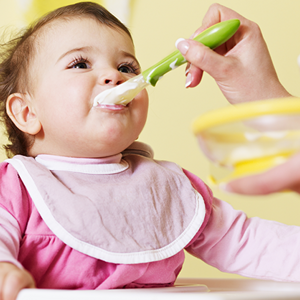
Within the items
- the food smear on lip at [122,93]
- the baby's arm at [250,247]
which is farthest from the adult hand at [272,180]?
the baby's arm at [250,247]

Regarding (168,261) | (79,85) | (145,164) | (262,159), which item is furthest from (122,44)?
(262,159)

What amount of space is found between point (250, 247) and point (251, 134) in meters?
0.55

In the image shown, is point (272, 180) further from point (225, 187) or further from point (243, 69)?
point (243, 69)

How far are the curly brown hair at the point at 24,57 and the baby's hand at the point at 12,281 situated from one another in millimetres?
386

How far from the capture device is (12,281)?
0.48 metres

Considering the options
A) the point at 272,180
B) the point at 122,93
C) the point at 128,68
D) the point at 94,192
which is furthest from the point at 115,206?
the point at 272,180

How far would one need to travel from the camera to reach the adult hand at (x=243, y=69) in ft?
2.59

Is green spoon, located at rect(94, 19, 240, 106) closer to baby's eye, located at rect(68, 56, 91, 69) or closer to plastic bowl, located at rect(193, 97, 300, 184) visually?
baby's eye, located at rect(68, 56, 91, 69)

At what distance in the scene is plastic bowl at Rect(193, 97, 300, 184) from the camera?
0.33 metres

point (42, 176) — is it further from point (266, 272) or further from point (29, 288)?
point (266, 272)

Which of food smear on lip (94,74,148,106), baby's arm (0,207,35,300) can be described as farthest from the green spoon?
baby's arm (0,207,35,300)

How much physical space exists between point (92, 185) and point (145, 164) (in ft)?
0.50

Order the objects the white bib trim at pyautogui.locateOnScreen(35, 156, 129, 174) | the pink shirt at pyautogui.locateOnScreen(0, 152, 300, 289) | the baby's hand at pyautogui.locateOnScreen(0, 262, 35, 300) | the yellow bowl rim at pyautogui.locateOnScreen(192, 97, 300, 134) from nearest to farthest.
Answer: the yellow bowl rim at pyautogui.locateOnScreen(192, 97, 300, 134)
the baby's hand at pyautogui.locateOnScreen(0, 262, 35, 300)
the pink shirt at pyautogui.locateOnScreen(0, 152, 300, 289)
the white bib trim at pyautogui.locateOnScreen(35, 156, 129, 174)

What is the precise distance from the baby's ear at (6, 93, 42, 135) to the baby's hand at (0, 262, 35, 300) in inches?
13.7
